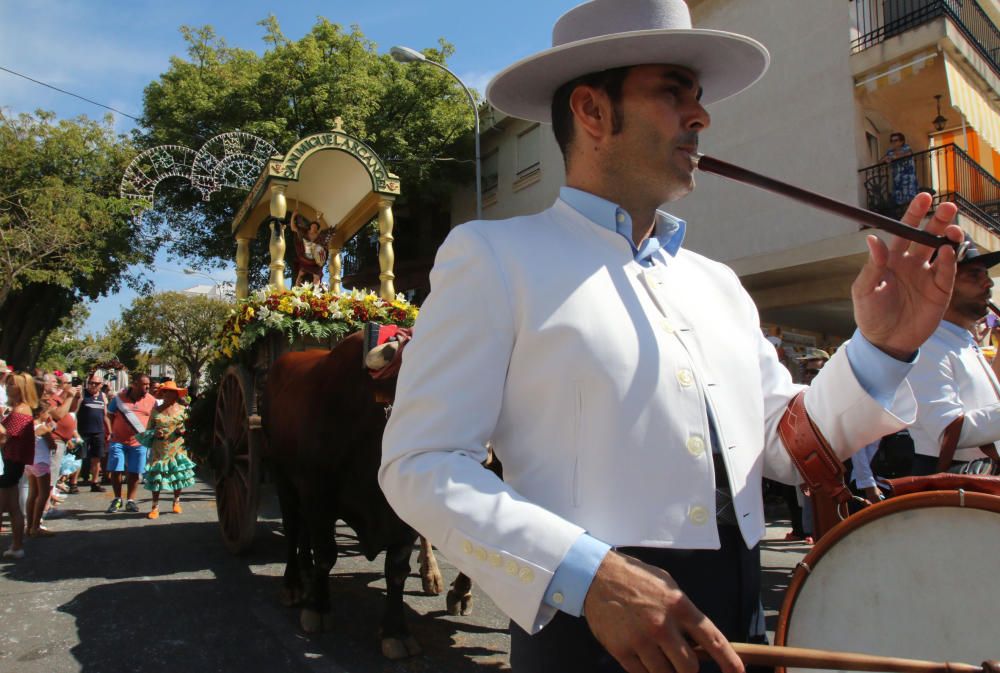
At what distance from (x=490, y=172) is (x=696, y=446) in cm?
1937

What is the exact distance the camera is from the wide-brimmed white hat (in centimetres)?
145

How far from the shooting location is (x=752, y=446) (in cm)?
142

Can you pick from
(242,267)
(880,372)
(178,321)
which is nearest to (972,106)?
(242,267)

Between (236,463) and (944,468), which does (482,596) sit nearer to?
(236,463)

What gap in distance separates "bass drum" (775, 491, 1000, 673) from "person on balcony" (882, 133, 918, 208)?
11468 millimetres

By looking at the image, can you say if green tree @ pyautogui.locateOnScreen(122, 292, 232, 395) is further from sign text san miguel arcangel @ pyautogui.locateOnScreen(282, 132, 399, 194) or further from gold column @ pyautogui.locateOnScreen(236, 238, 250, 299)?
sign text san miguel arcangel @ pyautogui.locateOnScreen(282, 132, 399, 194)

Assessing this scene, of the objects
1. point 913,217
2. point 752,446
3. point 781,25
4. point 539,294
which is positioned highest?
point 781,25

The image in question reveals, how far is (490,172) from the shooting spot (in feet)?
65.9

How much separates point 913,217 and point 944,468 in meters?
2.30

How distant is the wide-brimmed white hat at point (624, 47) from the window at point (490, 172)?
1832 centimetres

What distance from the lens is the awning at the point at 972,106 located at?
1064 cm

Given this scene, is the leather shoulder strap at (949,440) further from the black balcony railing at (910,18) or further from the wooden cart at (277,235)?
the black balcony railing at (910,18)

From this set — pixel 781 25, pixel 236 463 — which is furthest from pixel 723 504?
pixel 781 25

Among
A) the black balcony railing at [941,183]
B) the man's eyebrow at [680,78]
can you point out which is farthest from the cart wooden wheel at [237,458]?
the black balcony railing at [941,183]
